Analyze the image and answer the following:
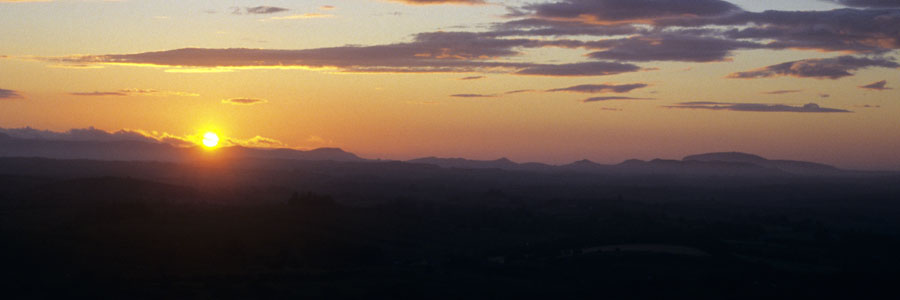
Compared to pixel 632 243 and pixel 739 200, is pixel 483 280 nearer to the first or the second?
pixel 632 243

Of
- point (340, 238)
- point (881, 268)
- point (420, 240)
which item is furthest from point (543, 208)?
point (881, 268)

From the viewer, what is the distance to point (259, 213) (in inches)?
4124

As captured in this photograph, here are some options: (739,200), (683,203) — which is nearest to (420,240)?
(683,203)

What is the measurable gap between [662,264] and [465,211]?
58.7 m

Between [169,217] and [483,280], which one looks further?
[169,217]

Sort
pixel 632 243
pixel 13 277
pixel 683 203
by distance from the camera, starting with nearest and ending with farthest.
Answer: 1. pixel 13 277
2. pixel 632 243
3. pixel 683 203

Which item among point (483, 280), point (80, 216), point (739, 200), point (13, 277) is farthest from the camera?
point (739, 200)

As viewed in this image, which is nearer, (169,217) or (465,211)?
(169,217)

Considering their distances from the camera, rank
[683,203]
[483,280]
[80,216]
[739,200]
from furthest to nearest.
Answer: [739,200] < [683,203] < [80,216] < [483,280]

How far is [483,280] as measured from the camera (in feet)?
240

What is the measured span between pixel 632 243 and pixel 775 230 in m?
28.7

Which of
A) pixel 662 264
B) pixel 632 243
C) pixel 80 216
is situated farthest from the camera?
pixel 632 243

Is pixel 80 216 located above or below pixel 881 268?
above

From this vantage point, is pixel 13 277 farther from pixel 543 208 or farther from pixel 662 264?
pixel 543 208
